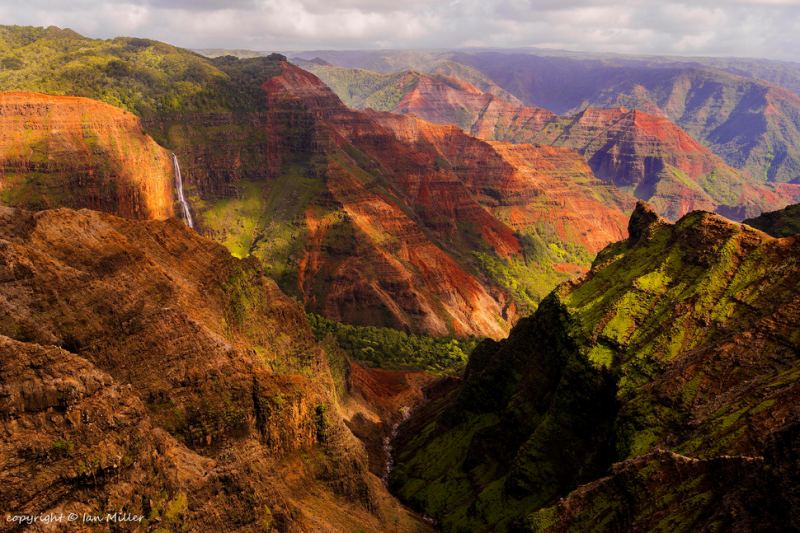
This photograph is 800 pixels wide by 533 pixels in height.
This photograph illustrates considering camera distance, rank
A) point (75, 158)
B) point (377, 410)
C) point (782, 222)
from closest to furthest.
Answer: point (782, 222)
point (377, 410)
point (75, 158)

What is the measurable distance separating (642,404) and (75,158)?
158m

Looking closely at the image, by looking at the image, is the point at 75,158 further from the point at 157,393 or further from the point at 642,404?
the point at 642,404

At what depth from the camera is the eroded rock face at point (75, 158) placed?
6339 inches

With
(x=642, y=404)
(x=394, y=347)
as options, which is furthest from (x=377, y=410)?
(x=642, y=404)

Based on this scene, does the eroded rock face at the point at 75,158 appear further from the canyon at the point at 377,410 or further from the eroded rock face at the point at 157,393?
the canyon at the point at 377,410

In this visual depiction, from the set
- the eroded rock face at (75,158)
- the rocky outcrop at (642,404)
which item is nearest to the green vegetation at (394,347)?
the rocky outcrop at (642,404)

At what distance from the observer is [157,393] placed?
208ft

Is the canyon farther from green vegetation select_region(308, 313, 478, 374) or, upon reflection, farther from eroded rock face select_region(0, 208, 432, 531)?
green vegetation select_region(308, 313, 478, 374)

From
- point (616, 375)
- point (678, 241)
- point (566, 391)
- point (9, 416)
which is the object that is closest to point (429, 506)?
point (566, 391)

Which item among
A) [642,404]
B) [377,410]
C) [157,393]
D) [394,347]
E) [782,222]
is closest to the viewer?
[157,393]

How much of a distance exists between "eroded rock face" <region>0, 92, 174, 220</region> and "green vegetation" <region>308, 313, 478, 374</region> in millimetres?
62957

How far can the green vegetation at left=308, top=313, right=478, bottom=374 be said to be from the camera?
6437 inches

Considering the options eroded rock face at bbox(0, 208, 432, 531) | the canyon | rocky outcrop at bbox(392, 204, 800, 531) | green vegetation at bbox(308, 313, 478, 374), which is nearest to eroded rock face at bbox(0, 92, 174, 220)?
green vegetation at bbox(308, 313, 478, 374)

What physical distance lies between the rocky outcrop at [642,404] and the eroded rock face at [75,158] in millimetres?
113397
